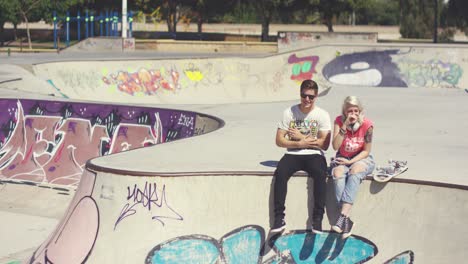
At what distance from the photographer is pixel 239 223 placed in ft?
26.8

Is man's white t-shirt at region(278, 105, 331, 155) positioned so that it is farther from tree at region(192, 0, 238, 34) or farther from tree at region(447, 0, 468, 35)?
tree at region(447, 0, 468, 35)

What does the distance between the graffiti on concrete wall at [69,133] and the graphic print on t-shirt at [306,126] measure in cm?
620

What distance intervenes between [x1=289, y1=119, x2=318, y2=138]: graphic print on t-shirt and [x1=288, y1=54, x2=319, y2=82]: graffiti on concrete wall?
20389mm

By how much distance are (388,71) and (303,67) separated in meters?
3.06

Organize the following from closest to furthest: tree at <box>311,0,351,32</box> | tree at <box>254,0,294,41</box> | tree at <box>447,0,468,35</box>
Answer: tree at <box>254,0,294,41</box>, tree at <box>447,0,468,35</box>, tree at <box>311,0,351,32</box>

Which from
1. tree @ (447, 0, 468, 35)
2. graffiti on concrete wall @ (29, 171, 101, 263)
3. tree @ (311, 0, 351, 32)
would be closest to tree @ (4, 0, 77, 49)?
tree @ (311, 0, 351, 32)

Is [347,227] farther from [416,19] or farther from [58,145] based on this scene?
[416,19]

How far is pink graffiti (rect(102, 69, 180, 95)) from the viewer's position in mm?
25016

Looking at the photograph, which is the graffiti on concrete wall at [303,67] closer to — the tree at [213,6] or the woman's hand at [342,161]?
the woman's hand at [342,161]

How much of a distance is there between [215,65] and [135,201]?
19937 millimetres

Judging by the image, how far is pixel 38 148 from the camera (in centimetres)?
1521

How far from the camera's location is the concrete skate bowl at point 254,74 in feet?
80.6

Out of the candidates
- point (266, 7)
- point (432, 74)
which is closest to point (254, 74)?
point (432, 74)

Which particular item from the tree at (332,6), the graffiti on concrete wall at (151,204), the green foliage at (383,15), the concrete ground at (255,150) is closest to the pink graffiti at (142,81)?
the concrete ground at (255,150)
